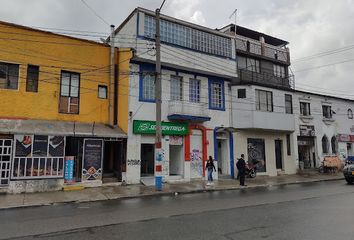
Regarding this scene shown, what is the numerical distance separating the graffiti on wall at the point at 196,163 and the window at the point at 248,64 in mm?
9134

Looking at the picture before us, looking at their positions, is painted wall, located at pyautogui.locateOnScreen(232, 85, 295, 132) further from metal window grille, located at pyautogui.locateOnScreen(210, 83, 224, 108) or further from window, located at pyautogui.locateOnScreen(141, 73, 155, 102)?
window, located at pyautogui.locateOnScreen(141, 73, 155, 102)

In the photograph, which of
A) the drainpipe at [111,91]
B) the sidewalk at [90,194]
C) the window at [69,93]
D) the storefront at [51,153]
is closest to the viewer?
the sidewalk at [90,194]

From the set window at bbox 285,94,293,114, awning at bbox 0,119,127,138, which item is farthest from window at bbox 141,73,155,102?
window at bbox 285,94,293,114

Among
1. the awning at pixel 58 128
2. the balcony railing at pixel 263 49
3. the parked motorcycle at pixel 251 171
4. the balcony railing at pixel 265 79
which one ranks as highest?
the balcony railing at pixel 263 49

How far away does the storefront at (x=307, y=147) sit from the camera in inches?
1132

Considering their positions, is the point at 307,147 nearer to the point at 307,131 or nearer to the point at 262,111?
the point at 307,131

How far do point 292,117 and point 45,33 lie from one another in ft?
66.5

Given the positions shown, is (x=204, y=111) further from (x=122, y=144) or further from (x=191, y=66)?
(x=122, y=144)

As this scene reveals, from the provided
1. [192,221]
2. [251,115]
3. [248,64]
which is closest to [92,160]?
[192,221]

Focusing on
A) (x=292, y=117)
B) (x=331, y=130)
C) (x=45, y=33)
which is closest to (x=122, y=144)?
(x=45, y=33)

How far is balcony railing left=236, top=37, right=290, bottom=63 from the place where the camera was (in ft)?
89.4

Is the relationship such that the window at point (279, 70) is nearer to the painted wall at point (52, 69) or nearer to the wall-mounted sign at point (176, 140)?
the wall-mounted sign at point (176, 140)

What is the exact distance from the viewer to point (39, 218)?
9602mm

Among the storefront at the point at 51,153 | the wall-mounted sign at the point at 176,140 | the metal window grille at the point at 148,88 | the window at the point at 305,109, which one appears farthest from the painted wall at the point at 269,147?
the storefront at the point at 51,153
